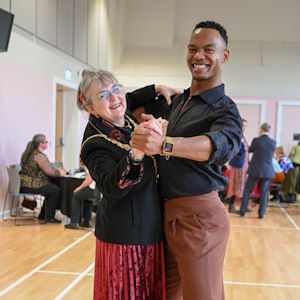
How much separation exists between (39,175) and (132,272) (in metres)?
4.73

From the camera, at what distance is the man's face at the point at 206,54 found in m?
1.56

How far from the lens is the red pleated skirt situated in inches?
64.2

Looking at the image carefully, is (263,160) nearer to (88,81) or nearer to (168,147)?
(88,81)

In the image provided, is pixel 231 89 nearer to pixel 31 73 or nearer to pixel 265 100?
pixel 265 100

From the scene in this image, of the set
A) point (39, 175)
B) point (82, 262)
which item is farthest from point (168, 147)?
point (39, 175)

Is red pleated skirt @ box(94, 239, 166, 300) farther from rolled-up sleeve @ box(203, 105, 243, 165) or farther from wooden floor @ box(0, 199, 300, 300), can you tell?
wooden floor @ box(0, 199, 300, 300)

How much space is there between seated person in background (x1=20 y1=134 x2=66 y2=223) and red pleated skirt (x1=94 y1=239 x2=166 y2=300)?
4.56 meters

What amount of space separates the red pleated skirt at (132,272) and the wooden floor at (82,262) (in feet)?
5.67

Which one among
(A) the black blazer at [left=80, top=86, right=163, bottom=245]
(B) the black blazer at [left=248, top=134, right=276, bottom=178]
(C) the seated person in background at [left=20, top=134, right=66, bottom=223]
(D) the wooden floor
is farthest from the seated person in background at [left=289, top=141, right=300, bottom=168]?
(A) the black blazer at [left=80, top=86, right=163, bottom=245]

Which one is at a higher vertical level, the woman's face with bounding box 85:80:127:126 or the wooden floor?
the woman's face with bounding box 85:80:127:126

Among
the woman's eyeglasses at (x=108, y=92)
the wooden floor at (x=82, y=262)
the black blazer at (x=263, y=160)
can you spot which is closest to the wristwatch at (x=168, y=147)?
the woman's eyeglasses at (x=108, y=92)

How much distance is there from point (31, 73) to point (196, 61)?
240 inches

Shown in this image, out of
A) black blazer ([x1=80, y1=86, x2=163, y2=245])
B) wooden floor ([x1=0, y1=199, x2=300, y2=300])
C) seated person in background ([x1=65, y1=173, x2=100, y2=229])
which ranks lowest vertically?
wooden floor ([x1=0, y1=199, x2=300, y2=300])

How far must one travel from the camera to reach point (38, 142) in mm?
6102
